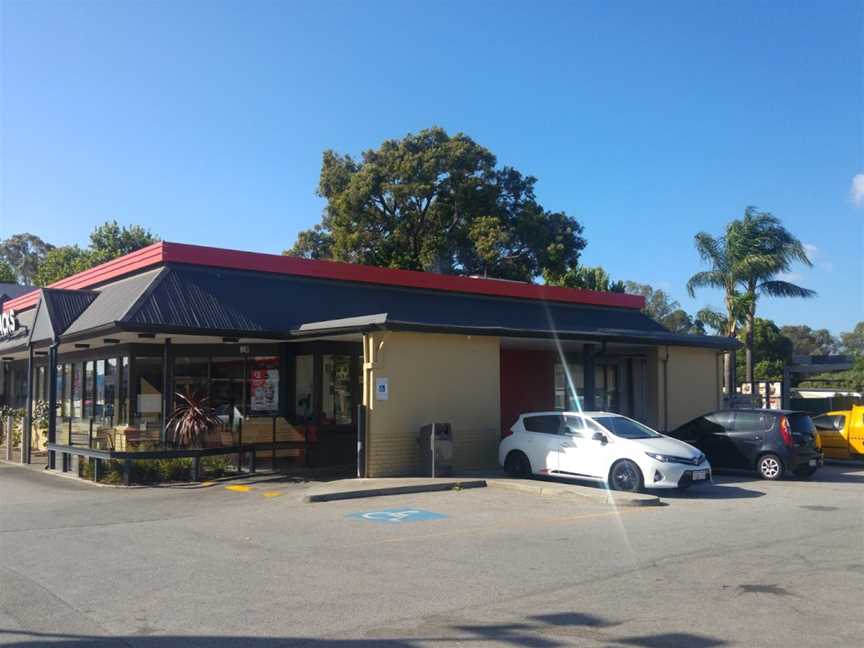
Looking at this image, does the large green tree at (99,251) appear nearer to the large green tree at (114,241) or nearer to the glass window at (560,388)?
the large green tree at (114,241)

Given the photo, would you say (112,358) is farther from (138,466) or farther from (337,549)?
(337,549)

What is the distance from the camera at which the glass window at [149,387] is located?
19.8 m

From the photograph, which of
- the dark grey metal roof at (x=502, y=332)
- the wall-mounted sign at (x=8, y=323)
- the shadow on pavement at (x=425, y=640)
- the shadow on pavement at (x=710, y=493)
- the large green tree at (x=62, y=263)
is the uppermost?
the large green tree at (x=62, y=263)

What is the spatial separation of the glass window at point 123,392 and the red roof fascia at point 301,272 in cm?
226

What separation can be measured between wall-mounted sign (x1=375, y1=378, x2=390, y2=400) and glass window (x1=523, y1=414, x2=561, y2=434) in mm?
2983

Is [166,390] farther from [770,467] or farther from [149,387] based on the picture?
[770,467]

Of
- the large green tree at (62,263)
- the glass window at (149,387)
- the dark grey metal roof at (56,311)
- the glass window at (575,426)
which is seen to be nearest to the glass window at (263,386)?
the glass window at (149,387)

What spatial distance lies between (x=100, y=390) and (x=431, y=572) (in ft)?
49.9

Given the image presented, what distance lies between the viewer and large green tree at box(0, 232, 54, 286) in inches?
2908

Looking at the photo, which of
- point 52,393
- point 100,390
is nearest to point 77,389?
point 100,390

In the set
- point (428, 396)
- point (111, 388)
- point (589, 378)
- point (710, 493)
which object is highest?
point (589, 378)

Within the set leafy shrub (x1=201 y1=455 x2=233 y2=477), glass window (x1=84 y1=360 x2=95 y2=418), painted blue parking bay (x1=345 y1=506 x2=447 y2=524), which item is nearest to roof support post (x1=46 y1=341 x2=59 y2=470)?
glass window (x1=84 y1=360 x2=95 y2=418)

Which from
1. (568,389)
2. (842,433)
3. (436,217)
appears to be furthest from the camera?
(436,217)

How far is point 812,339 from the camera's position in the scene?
3445 inches
